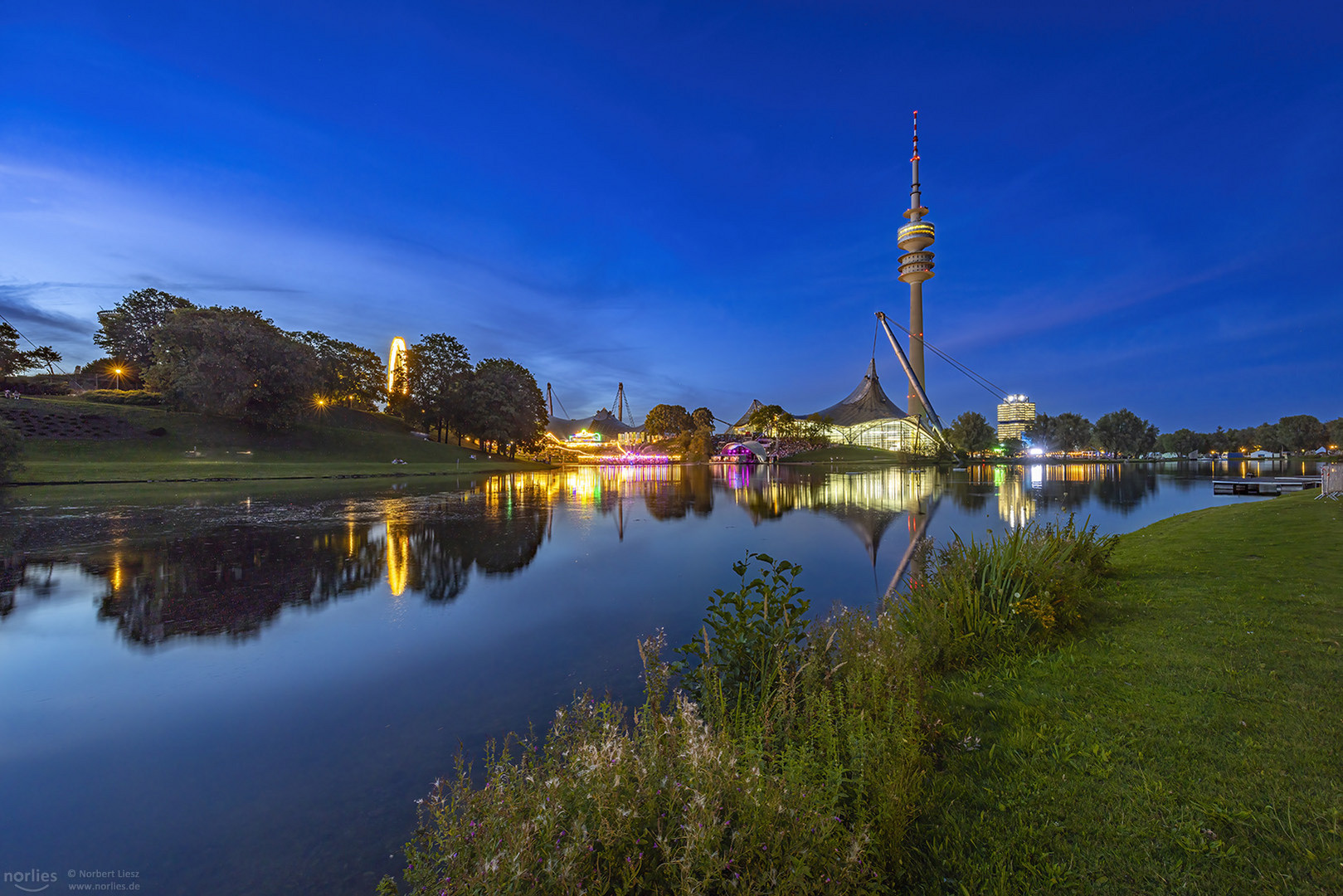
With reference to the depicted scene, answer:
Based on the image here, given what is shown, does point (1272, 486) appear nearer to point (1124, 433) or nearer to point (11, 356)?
point (11, 356)

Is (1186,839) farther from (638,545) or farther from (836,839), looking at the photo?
(638,545)

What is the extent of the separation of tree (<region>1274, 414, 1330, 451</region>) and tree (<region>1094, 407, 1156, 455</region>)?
33.0m

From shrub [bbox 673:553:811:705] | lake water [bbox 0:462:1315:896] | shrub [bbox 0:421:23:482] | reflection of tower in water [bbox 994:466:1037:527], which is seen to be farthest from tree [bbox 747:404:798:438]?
shrub [bbox 673:553:811:705]

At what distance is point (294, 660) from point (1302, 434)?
676 feet

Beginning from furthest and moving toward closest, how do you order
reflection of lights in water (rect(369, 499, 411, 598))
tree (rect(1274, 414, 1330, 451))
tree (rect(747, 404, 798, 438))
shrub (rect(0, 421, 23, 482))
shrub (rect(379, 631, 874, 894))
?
1. tree (rect(1274, 414, 1330, 451))
2. tree (rect(747, 404, 798, 438))
3. shrub (rect(0, 421, 23, 482))
4. reflection of lights in water (rect(369, 499, 411, 598))
5. shrub (rect(379, 631, 874, 894))

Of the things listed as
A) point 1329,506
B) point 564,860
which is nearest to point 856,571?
point 564,860

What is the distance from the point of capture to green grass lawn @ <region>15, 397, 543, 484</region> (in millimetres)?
34312

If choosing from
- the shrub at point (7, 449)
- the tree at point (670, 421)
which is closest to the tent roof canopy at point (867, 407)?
the tree at point (670, 421)

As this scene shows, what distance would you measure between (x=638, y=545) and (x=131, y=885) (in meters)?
11.1

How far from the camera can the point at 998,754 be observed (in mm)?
4098

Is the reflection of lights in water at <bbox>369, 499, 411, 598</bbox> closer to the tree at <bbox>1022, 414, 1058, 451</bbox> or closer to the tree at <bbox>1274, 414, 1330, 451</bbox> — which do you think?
the tree at <bbox>1022, 414, 1058, 451</bbox>

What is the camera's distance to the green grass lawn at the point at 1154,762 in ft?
9.46

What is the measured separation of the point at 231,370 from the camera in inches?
1853

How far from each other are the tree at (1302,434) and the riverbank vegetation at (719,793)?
199 meters
